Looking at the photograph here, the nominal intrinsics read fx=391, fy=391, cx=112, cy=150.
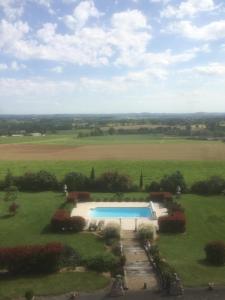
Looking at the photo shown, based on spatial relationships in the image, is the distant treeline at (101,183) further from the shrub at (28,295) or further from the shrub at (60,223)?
the shrub at (28,295)

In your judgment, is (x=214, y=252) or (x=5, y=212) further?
(x=5, y=212)

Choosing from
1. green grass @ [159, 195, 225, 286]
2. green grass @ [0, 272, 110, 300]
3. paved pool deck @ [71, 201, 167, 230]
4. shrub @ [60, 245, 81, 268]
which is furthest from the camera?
paved pool deck @ [71, 201, 167, 230]

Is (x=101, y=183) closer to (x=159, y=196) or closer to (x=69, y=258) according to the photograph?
(x=159, y=196)

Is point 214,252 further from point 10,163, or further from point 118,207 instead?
point 10,163

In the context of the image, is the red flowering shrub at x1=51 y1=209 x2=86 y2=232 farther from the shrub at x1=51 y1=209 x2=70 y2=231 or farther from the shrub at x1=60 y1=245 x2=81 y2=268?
the shrub at x1=60 y1=245 x2=81 y2=268

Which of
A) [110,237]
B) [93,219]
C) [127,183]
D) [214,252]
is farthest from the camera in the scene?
[127,183]

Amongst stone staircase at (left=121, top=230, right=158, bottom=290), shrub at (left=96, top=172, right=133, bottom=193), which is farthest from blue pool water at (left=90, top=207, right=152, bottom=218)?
stone staircase at (left=121, top=230, right=158, bottom=290)

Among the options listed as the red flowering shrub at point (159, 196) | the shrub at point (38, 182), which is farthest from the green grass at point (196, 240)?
the shrub at point (38, 182)

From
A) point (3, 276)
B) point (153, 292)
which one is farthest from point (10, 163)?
point (153, 292)
